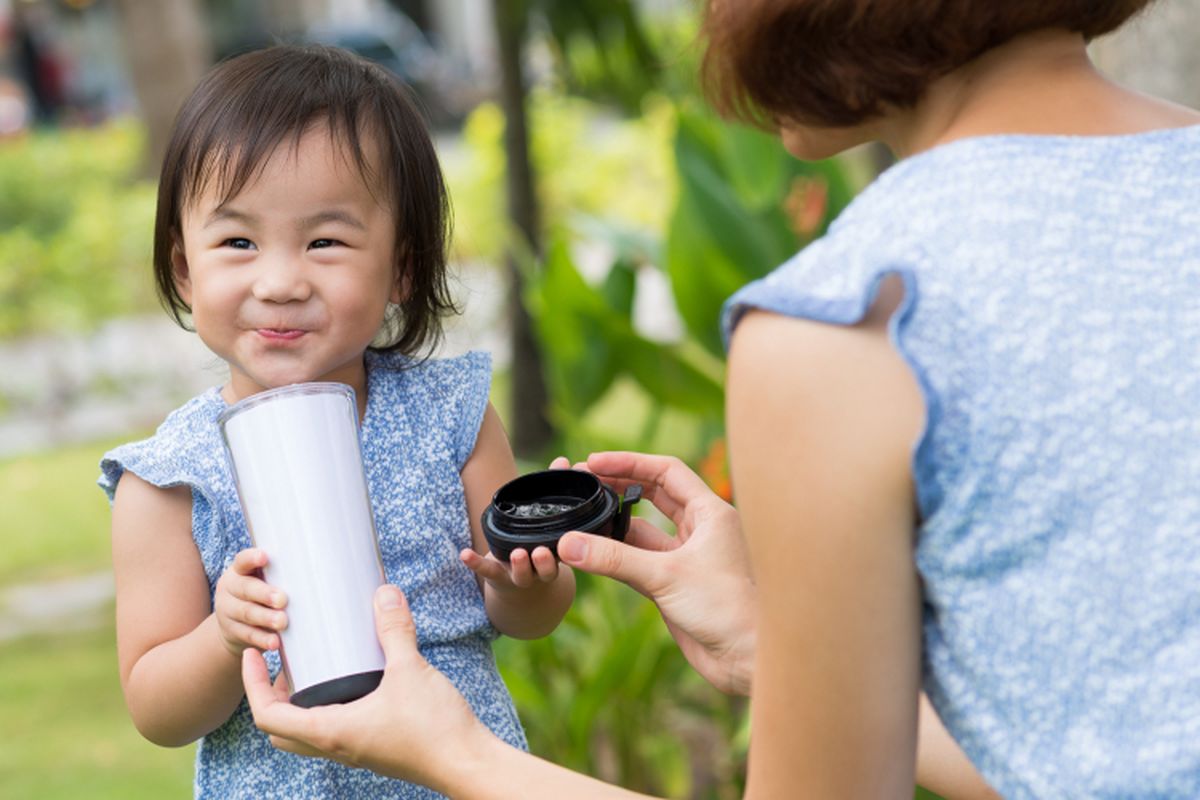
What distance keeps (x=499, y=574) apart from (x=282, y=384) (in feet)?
0.92

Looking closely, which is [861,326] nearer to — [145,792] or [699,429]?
[699,429]

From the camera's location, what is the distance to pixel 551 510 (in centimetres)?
137

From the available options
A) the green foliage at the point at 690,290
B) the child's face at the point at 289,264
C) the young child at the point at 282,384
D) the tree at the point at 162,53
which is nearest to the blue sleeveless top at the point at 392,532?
the young child at the point at 282,384

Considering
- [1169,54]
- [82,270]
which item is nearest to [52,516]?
[82,270]

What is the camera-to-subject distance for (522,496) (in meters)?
1.39

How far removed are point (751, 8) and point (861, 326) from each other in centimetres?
26

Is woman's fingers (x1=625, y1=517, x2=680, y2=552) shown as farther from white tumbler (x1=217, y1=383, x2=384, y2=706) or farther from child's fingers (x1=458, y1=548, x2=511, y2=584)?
white tumbler (x1=217, y1=383, x2=384, y2=706)

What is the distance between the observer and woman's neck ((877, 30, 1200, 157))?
107cm

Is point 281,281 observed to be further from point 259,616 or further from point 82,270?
point 82,270

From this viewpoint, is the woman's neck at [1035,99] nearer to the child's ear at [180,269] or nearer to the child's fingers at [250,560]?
the child's fingers at [250,560]

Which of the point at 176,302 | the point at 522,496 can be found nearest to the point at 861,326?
the point at 522,496

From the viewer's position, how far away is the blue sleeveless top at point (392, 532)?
1.42 metres

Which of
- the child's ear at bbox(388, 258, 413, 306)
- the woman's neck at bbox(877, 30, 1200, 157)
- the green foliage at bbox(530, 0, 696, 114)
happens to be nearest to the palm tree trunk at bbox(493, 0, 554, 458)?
the green foliage at bbox(530, 0, 696, 114)

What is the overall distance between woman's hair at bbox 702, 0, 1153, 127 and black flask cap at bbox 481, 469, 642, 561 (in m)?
0.42
